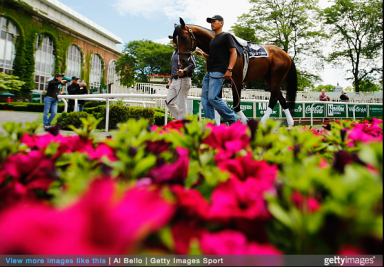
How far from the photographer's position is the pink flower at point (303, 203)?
0.43 meters

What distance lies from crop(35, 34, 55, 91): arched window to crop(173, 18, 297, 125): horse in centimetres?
2899

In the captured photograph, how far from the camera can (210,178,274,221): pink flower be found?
491 millimetres

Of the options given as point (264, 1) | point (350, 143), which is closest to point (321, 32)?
point (264, 1)

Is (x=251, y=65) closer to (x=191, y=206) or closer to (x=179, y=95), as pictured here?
(x=179, y=95)

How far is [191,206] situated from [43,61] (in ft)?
114

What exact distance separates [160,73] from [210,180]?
40801 millimetres

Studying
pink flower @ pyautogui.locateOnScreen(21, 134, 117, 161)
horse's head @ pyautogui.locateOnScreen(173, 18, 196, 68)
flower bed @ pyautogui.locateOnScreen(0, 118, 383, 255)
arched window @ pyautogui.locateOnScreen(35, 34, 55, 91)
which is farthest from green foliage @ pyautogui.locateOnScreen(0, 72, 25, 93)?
arched window @ pyautogui.locateOnScreen(35, 34, 55, 91)

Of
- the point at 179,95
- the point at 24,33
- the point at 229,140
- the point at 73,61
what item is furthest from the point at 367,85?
the point at 24,33

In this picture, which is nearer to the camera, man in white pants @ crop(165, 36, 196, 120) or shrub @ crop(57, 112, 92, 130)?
man in white pants @ crop(165, 36, 196, 120)

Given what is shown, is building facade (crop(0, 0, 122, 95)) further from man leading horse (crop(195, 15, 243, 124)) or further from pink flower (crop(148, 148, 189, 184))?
pink flower (crop(148, 148, 189, 184))

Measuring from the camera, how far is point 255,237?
0.51 metres

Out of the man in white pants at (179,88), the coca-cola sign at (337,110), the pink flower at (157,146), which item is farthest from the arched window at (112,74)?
the pink flower at (157,146)

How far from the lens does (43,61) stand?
2966 cm

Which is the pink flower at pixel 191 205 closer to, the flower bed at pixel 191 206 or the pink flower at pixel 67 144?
the flower bed at pixel 191 206
